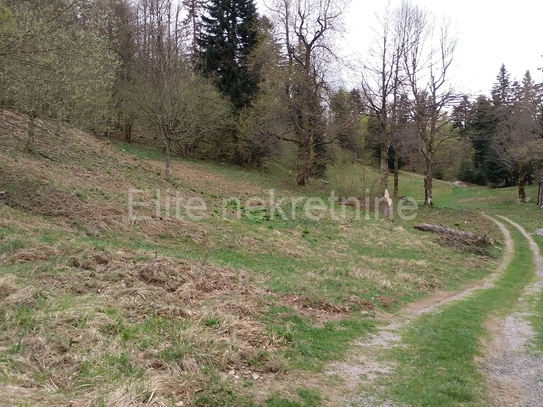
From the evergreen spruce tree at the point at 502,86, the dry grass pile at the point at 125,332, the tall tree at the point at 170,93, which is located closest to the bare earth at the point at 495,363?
the dry grass pile at the point at 125,332

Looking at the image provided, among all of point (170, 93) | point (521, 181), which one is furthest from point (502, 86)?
point (170, 93)

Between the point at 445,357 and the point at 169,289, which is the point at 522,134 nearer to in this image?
the point at 445,357

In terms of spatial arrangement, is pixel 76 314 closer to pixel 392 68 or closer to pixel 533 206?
pixel 392 68

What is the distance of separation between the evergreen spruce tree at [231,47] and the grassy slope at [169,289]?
18184 millimetres

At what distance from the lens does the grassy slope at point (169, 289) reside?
464cm

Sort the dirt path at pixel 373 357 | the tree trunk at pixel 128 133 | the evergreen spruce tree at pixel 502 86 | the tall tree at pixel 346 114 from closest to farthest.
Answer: the dirt path at pixel 373 357
the tall tree at pixel 346 114
the tree trunk at pixel 128 133
the evergreen spruce tree at pixel 502 86

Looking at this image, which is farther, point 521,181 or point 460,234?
point 521,181

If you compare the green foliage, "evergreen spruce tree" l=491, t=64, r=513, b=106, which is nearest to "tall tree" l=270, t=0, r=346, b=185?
the green foliage

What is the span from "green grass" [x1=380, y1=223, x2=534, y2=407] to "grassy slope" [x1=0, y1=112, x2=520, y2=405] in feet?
3.23

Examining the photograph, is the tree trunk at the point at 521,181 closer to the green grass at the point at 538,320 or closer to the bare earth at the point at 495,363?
the green grass at the point at 538,320

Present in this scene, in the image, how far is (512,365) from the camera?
6.98 meters

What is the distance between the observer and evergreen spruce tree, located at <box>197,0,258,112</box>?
115ft

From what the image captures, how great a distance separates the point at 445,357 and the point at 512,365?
116cm

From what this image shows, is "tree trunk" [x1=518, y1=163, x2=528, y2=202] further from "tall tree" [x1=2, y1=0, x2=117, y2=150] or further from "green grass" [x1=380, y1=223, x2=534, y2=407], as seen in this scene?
"tall tree" [x1=2, y1=0, x2=117, y2=150]
